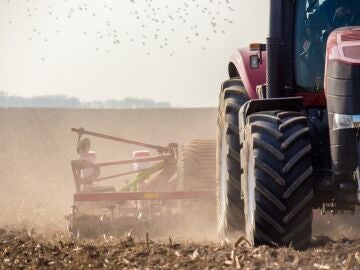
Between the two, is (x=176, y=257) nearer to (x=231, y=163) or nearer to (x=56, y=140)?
(x=231, y=163)

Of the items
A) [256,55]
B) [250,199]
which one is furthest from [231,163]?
[250,199]

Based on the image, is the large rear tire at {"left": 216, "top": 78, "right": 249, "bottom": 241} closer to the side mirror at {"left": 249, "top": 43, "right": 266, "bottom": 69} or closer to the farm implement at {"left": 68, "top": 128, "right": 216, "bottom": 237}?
the side mirror at {"left": 249, "top": 43, "right": 266, "bottom": 69}

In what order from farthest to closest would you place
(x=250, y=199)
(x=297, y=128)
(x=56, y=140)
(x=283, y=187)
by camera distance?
1. (x=56, y=140)
2. (x=250, y=199)
3. (x=297, y=128)
4. (x=283, y=187)

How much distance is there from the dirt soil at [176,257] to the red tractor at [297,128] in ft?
1.13

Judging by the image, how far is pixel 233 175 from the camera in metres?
8.08

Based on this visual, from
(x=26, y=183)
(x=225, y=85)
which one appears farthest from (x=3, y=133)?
(x=225, y=85)

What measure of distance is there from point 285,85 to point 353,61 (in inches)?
43.7

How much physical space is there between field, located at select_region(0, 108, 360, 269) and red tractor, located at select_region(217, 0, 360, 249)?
0.32 meters

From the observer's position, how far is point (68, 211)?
15.6 metres

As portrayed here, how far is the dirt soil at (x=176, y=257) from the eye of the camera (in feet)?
18.3

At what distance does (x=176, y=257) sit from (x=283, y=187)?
100 centimetres

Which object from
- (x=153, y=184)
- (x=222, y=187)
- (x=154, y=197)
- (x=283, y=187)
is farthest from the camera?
(x=153, y=184)

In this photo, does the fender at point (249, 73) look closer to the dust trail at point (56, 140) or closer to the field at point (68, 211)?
the field at point (68, 211)

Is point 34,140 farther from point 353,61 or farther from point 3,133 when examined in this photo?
point 353,61
